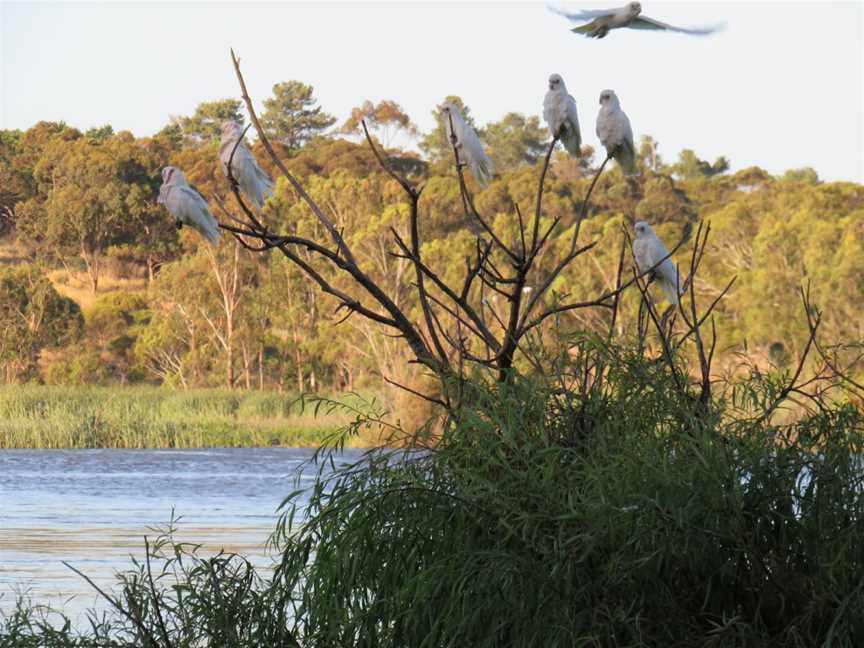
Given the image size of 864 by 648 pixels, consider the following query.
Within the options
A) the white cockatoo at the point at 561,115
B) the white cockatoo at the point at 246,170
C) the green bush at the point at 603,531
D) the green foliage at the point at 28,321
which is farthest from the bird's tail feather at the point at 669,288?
the green foliage at the point at 28,321

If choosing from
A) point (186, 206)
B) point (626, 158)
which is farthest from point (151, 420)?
point (626, 158)

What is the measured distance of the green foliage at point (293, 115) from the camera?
54469mm

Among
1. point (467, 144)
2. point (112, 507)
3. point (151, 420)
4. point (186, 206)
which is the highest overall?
point (467, 144)

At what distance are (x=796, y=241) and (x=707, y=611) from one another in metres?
29.8

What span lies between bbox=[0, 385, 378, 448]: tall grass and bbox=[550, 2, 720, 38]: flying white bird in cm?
1996

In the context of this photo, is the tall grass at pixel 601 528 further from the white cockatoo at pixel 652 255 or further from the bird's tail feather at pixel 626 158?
the white cockatoo at pixel 652 255

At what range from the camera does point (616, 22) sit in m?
3.73

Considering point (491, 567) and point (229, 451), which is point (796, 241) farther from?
point (491, 567)

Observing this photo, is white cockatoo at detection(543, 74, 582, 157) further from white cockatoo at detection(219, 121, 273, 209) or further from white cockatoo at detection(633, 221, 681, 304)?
white cockatoo at detection(219, 121, 273, 209)

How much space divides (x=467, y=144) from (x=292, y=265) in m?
32.1

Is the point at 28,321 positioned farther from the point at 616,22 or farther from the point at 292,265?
the point at 616,22

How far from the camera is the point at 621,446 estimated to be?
348cm

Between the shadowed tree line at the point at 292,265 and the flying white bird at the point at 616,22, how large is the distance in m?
17.3

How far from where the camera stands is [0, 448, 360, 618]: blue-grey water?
11289mm
